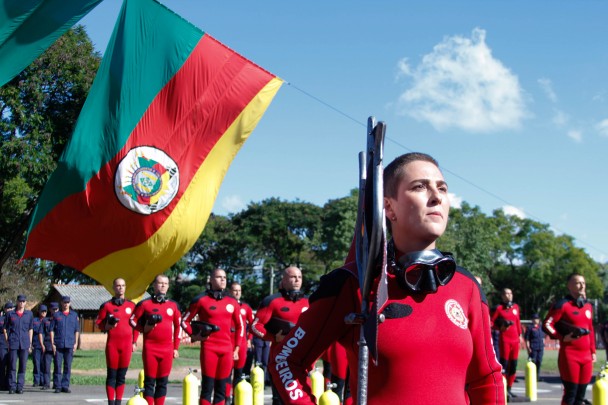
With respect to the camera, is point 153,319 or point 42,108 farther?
point 42,108

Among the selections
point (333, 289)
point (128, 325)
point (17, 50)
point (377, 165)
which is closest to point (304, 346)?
Answer: point (333, 289)

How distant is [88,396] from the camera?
16.7 metres

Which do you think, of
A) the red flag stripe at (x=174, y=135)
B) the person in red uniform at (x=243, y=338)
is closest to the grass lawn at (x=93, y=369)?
the person in red uniform at (x=243, y=338)

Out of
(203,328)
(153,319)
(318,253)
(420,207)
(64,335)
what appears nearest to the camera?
(420,207)

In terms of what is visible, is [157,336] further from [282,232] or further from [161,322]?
[282,232]

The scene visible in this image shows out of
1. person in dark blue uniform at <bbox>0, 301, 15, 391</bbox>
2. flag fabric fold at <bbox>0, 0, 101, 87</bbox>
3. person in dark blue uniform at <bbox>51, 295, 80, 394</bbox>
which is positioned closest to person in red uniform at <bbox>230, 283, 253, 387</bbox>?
flag fabric fold at <bbox>0, 0, 101, 87</bbox>

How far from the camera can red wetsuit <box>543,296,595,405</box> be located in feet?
37.3

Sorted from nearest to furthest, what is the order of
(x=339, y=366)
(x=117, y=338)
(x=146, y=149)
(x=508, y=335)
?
1. (x=146, y=149)
2. (x=339, y=366)
3. (x=117, y=338)
4. (x=508, y=335)

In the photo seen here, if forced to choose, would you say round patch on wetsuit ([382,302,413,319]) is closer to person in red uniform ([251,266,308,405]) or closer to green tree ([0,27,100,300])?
person in red uniform ([251,266,308,405])

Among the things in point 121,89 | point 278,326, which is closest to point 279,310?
point 278,326

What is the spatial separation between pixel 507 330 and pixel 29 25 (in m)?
12.1

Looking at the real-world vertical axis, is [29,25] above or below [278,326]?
above

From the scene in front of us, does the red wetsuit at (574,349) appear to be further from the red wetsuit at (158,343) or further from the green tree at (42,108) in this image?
the green tree at (42,108)

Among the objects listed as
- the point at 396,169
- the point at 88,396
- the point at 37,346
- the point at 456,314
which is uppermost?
the point at 396,169
